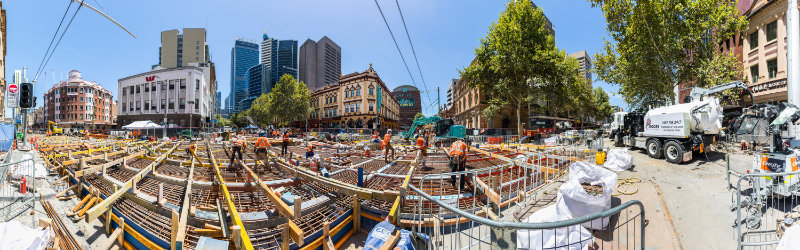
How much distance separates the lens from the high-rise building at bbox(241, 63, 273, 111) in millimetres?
142288

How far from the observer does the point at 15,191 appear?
21.0ft

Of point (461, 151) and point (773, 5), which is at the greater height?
point (773, 5)

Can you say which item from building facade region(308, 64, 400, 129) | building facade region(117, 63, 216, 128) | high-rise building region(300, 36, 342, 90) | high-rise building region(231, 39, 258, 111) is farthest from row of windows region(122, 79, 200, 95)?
high-rise building region(231, 39, 258, 111)

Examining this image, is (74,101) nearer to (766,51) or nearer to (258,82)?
(258,82)

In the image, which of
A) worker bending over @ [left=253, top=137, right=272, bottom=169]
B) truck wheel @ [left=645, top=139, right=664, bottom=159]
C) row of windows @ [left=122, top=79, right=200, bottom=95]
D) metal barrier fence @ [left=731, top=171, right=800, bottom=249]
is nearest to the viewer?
metal barrier fence @ [left=731, top=171, right=800, bottom=249]

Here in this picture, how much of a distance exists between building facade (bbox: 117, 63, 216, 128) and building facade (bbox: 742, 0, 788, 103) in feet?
213

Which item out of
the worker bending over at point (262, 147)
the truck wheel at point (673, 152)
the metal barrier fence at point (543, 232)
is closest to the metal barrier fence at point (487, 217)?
the metal barrier fence at point (543, 232)

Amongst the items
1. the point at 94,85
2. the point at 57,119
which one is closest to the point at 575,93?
the point at 94,85

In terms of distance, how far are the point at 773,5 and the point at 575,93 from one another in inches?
650

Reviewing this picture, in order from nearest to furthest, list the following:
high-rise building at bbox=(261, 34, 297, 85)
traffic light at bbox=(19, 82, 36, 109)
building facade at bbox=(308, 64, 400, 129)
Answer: traffic light at bbox=(19, 82, 36, 109) < building facade at bbox=(308, 64, 400, 129) < high-rise building at bbox=(261, 34, 297, 85)

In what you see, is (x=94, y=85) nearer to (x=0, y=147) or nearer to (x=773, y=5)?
(x=0, y=147)

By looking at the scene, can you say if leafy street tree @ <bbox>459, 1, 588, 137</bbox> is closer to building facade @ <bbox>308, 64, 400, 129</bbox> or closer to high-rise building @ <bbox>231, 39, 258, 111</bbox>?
building facade @ <bbox>308, 64, 400, 129</bbox>

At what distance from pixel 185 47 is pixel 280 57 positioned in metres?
75.6

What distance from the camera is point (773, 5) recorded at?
18.3m
